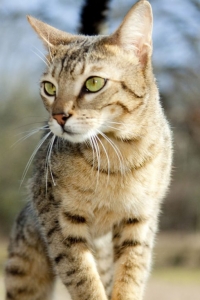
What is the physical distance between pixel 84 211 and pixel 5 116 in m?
7.69

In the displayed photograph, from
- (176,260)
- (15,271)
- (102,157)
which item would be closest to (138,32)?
(102,157)

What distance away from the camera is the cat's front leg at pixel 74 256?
128 inches

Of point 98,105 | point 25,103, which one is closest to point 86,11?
point 98,105

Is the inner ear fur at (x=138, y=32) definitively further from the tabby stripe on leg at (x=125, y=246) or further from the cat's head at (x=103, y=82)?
the tabby stripe on leg at (x=125, y=246)

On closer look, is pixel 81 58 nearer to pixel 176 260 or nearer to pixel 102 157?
pixel 102 157

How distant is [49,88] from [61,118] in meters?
0.32

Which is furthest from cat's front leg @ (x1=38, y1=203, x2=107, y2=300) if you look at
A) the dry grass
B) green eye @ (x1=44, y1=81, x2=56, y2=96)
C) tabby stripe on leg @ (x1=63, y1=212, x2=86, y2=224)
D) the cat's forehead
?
the dry grass

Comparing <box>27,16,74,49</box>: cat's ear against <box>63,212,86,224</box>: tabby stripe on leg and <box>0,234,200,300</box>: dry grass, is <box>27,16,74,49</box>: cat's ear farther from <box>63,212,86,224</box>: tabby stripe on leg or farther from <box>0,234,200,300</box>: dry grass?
<box>0,234,200,300</box>: dry grass

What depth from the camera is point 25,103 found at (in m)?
10.5

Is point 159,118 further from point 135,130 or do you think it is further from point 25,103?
point 25,103

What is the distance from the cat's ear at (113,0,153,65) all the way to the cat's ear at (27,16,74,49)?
42 centimetres

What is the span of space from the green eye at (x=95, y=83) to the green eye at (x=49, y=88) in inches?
8.9

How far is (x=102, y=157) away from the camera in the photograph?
3.29 metres

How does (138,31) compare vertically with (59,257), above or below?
above
